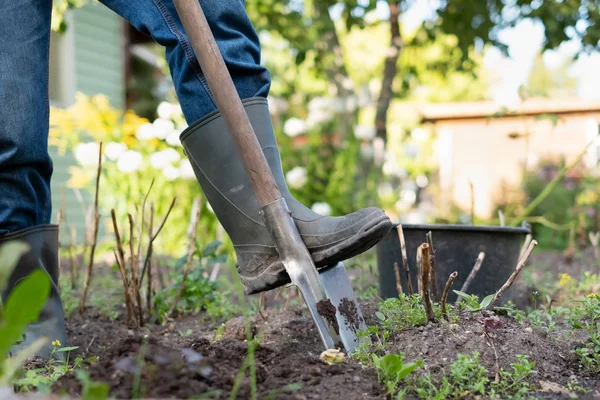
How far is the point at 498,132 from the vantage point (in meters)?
12.5

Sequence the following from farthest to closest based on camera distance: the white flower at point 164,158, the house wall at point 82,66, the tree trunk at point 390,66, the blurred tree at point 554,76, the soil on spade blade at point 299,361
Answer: the blurred tree at point 554,76, the house wall at point 82,66, the tree trunk at point 390,66, the white flower at point 164,158, the soil on spade blade at point 299,361

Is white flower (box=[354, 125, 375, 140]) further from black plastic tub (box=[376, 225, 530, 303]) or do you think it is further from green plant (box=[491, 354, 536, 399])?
green plant (box=[491, 354, 536, 399])

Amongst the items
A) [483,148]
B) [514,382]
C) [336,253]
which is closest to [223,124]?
[336,253]

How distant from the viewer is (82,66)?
7250 mm

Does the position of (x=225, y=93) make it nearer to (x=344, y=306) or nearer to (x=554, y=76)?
(x=344, y=306)

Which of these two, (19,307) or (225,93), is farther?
(225,93)

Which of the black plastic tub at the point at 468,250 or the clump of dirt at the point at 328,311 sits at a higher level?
the clump of dirt at the point at 328,311

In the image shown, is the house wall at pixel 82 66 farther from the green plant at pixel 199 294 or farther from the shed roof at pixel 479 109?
the shed roof at pixel 479 109

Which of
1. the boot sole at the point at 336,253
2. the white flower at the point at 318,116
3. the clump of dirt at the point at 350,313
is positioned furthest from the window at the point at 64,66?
the clump of dirt at the point at 350,313

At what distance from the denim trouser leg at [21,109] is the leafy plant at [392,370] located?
1084 mm

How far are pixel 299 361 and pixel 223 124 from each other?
621mm

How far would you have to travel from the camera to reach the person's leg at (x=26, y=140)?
1.72 m

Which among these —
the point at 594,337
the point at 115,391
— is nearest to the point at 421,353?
the point at 594,337

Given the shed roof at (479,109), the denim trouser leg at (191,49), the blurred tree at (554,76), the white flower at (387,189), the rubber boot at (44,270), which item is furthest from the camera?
the blurred tree at (554,76)
